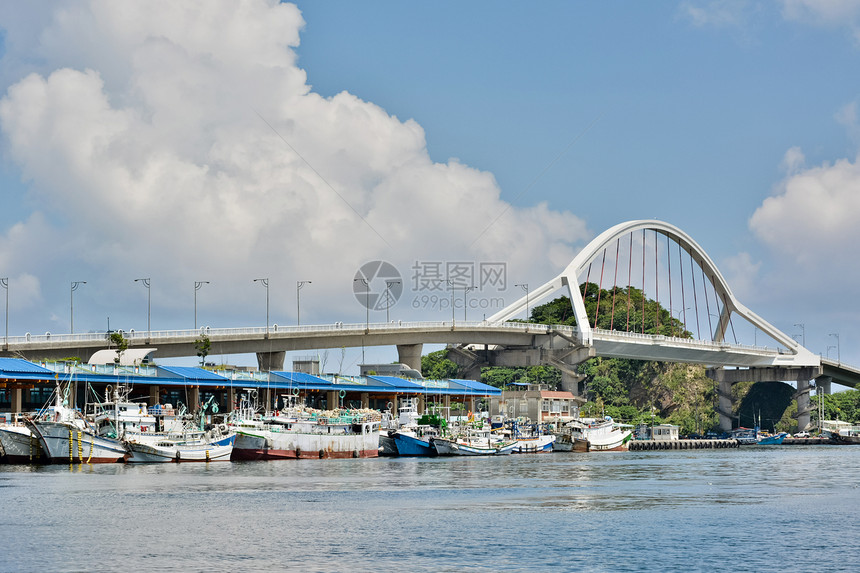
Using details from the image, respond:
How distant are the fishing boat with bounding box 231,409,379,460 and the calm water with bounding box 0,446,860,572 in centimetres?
1535

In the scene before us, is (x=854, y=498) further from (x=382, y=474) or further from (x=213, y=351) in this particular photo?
(x=213, y=351)

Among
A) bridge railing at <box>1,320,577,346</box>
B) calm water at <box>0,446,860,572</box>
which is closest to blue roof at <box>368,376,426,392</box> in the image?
bridge railing at <box>1,320,577,346</box>

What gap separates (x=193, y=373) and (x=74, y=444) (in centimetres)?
2910

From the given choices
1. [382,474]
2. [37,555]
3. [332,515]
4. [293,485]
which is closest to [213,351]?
[382,474]

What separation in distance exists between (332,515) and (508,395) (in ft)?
353

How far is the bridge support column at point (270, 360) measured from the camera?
139 m

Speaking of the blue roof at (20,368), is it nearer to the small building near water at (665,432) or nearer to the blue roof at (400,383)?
the blue roof at (400,383)

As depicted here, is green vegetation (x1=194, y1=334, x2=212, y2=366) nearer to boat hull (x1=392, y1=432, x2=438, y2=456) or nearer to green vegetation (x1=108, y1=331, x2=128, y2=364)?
green vegetation (x1=108, y1=331, x2=128, y2=364)

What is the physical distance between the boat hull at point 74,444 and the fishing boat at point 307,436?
11925mm

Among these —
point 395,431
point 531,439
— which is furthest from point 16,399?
point 531,439

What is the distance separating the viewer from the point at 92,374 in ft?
337

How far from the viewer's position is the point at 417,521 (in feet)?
167

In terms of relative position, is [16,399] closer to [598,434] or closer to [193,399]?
[193,399]

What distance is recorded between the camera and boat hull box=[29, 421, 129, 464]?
281ft
